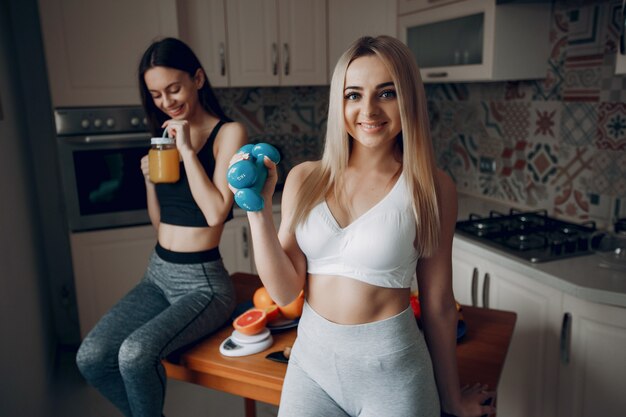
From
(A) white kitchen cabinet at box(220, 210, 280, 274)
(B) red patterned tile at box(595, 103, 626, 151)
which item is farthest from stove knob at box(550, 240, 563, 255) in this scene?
(A) white kitchen cabinet at box(220, 210, 280, 274)

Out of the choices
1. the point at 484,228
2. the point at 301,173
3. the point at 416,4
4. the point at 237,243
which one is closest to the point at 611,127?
the point at 484,228

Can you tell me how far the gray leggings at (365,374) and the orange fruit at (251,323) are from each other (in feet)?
0.85

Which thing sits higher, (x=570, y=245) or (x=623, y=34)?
(x=623, y=34)

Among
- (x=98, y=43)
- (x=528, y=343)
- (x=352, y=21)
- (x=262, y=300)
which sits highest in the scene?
(x=352, y=21)

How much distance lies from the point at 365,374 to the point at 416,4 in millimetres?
2207

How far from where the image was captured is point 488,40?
2328 millimetres

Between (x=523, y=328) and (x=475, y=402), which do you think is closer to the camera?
(x=475, y=402)

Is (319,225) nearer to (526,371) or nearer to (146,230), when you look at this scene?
(526,371)

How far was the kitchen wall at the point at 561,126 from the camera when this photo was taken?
221 centimetres

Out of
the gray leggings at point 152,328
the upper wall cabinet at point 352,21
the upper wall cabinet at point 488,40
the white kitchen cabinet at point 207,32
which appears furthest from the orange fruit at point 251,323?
the upper wall cabinet at point 352,21

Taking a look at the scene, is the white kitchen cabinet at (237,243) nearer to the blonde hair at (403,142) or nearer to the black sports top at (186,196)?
the black sports top at (186,196)

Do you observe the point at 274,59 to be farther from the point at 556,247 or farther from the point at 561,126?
the point at 556,247

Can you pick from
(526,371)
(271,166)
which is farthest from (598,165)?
(271,166)

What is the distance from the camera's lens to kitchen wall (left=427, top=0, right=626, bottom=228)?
2.21m
